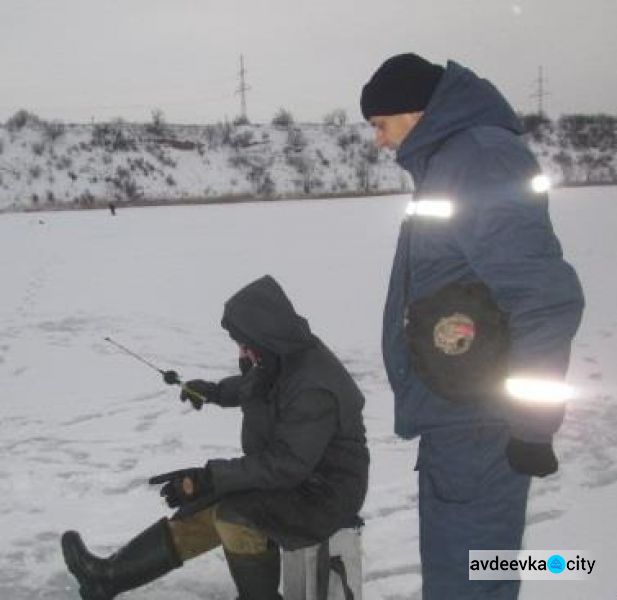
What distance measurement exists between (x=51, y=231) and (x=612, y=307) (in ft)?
Result: 46.8

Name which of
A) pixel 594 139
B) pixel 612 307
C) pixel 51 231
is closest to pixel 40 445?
pixel 612 307

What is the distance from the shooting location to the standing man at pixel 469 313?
1.94 meters

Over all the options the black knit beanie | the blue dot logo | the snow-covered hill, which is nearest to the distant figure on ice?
the black knit beanie

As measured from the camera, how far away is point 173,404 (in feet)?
18.7

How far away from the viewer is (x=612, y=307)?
8.68m

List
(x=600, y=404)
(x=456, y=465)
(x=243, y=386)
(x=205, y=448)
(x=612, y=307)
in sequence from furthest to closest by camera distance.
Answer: (x=612, y=307), (x=600, y=404), (x=205, y=448), (x=243, y=386), (x=456, y=465)

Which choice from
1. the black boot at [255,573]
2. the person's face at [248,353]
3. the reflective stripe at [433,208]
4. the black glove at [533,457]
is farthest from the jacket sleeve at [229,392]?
the black glove at [533,457]

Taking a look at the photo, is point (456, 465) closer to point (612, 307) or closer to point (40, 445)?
point (40, 445)

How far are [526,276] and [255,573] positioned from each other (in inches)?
55.5

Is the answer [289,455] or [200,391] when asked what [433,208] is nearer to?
[289,455]

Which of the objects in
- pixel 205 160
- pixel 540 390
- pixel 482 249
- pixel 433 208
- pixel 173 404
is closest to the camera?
pixel 540 390

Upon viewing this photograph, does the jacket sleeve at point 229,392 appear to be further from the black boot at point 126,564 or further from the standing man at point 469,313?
the standing man at point 469,313

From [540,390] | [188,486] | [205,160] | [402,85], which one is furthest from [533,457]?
[205,160]

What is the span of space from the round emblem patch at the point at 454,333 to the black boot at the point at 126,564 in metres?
1.40
